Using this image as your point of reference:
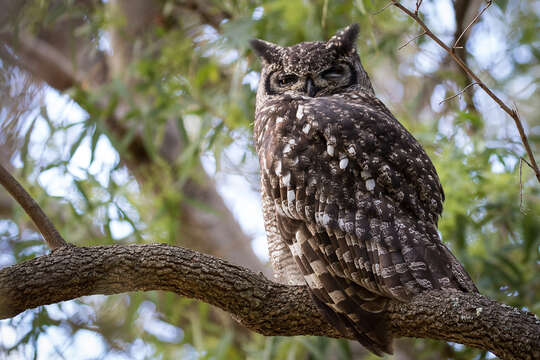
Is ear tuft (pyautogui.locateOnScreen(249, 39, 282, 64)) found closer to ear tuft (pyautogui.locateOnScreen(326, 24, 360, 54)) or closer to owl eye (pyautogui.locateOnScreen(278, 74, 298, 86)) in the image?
owl eye (pyautogui.locateOnScreen(278, 74, 298, 86))

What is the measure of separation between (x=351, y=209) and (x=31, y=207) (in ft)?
3.26

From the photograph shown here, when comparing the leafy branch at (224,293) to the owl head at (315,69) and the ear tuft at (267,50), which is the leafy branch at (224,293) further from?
the ear tuft at (267,50)

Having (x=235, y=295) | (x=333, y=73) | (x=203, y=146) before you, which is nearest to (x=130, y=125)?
(x=203, y=146)

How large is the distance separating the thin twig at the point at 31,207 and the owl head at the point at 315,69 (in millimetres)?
1224

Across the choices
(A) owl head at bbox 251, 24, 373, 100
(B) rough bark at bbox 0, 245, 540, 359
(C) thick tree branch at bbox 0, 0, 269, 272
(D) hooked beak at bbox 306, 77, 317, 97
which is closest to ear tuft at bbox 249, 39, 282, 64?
(A) owl head at bbox 251, 24, 373, 100

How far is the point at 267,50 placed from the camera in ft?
9.13

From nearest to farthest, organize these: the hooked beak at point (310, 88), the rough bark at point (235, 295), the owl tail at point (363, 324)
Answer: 1. the rough bark at point (235, 295)
2. the owl tail at point (363, 324)
3. the hooked beak at point (310, 88)

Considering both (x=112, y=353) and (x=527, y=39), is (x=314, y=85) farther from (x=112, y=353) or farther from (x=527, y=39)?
(x=527, y=39)

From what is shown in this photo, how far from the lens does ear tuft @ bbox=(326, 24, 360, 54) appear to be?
2.64m

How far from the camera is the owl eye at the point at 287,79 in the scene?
2.63 metres

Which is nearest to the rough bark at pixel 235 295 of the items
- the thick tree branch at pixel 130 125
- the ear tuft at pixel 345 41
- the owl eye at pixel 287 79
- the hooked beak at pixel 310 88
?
the hooked beak at pixel 310 88

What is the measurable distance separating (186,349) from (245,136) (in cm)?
176

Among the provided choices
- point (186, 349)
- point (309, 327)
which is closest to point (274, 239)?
point (309, 327)

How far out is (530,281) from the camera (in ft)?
11.6
